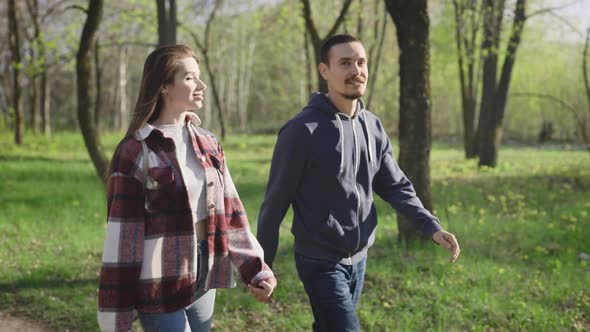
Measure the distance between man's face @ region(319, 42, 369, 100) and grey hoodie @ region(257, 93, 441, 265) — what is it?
0.15 meters

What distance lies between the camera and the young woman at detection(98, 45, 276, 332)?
2.39m

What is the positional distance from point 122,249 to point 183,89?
714 millimetres

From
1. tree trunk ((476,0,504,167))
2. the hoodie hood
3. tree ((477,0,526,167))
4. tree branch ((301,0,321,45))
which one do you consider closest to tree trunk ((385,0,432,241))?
the hoodie hood

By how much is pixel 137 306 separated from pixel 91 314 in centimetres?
359

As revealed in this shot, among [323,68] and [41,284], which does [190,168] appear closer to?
[323,68]

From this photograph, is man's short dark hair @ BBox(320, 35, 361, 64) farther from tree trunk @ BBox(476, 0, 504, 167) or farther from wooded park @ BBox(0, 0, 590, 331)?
tree trunk @ BBox(476, 0, 504, 167)

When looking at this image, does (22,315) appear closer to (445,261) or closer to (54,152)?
(445,261)

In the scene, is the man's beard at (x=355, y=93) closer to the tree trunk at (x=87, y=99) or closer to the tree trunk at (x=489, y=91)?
the tree trunk at (x=87, y=99)

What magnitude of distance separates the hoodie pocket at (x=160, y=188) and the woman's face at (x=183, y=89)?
301 mm

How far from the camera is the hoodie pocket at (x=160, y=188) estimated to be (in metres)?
2.44

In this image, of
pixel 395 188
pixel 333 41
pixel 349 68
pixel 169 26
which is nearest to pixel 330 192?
pixel 395 188

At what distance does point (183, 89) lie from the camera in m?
2.57

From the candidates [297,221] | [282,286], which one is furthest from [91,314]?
[297,221]

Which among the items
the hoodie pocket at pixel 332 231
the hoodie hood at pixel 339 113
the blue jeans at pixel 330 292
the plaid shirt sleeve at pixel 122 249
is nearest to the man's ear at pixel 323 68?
the hoodie hood at pixel 339 113
